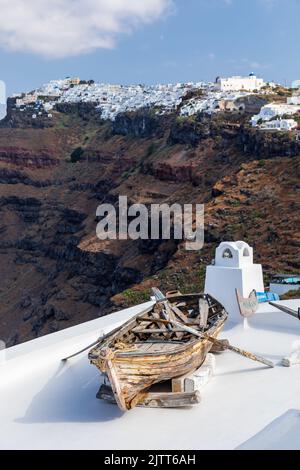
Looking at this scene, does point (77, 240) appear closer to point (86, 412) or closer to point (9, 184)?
point (9, 184)

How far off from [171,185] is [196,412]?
30712 millimetres

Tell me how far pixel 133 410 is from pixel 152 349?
689 mm

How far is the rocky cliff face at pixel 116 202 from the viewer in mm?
26141

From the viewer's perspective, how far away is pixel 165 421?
541 cm

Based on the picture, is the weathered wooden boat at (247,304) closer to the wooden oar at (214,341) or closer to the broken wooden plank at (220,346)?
the broken wooden plank at (220,346)

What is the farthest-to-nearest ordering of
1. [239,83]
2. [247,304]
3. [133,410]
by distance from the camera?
1. [239,83]
2. [247,304]
3. [133,410]

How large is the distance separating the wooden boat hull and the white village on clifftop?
90.3 feet

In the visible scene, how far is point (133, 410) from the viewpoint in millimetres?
5664

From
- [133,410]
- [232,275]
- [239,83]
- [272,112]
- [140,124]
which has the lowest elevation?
[133,410]

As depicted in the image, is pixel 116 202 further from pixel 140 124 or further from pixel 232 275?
pixel 232 275

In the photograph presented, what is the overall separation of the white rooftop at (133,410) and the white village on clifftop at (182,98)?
87.6ft

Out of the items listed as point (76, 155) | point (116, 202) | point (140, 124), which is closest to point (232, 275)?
point (116, 202)

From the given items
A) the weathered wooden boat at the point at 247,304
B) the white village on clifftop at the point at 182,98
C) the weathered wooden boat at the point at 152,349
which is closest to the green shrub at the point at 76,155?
the white village on clifftop at the point at 182,98

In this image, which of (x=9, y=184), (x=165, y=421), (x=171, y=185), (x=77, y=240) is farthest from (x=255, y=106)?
(x=165, y=421)
